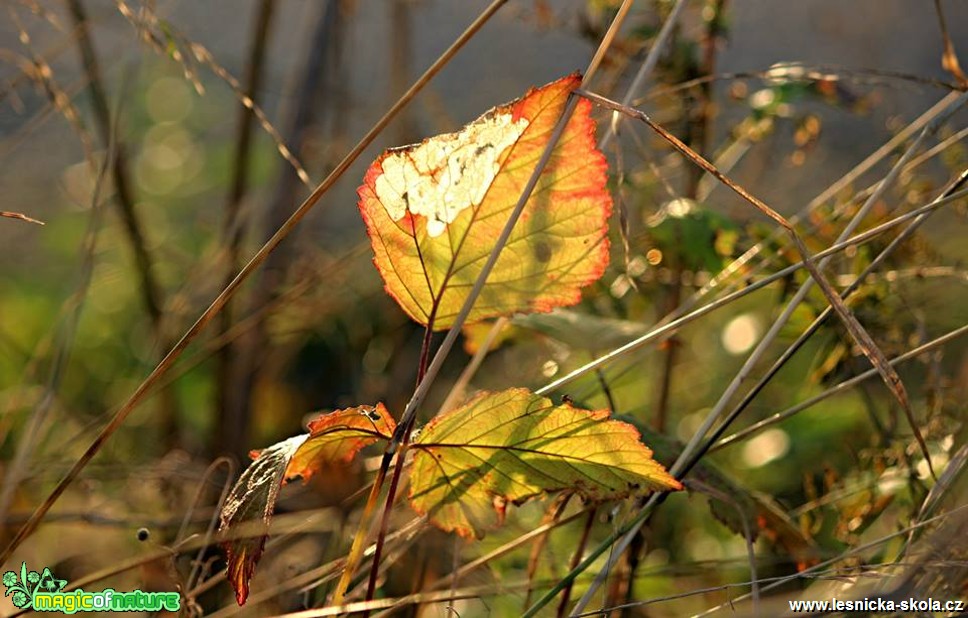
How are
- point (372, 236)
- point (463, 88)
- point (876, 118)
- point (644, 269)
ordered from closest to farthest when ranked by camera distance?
point (372, 236), point (644, 269), point (876, 118), point (463, 88)

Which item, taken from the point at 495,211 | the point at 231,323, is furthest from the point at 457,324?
the point at 231,323

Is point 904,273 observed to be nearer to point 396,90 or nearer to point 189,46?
point 189,46

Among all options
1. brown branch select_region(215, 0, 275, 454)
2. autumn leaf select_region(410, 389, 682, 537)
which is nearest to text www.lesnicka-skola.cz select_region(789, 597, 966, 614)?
autumn leaf select_region(410, 389, 682, 537)

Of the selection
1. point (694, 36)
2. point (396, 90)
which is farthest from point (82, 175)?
point (694, 36)

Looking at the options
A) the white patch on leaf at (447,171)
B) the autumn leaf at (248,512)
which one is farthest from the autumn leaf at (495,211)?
the autumn leaf at (248,512)
